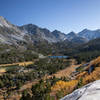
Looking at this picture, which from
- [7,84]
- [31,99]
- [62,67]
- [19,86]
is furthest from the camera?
[62,67]

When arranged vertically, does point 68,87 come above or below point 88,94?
below

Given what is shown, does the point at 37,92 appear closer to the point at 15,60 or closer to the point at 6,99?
the point at 6,99

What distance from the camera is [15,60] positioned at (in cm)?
14675

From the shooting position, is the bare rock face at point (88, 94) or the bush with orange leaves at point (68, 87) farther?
the bush with orange leaves at point (68, 87)

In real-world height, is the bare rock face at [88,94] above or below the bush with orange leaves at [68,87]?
above

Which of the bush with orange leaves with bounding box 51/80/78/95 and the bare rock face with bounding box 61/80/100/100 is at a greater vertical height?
the bare rock face with bounding box 61/80/100/100

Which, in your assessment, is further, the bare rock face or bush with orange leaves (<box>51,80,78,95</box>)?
bush with orange leaves (<box>51,80,78,95</box>)

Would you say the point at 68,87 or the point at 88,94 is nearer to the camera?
the point at 88,94

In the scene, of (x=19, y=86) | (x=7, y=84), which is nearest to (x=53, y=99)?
(x=19, y=86)

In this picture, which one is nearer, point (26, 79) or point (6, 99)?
point (6, 99)

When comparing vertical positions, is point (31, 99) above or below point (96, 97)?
below

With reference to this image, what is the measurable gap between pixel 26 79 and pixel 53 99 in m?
61.3

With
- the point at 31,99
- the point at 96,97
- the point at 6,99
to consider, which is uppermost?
the point at 96,97

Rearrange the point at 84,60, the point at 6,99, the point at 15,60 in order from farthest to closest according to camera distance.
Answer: the point at 15,60 < the point at 84,60 < the point at 6,99
